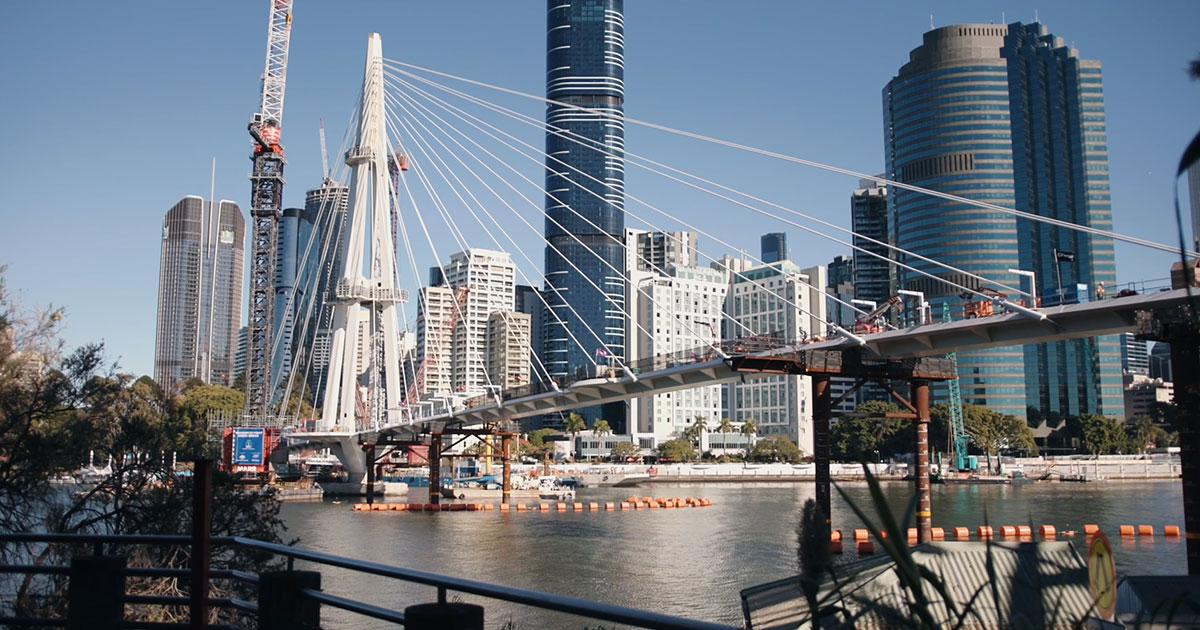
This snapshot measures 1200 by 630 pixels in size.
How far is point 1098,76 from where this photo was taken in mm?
191875

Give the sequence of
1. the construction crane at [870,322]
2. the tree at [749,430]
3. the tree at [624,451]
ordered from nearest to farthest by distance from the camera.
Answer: the construction crane at [870,322] < the tree at [624,451] < the tree at [749,430]

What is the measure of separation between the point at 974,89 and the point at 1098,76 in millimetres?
37394

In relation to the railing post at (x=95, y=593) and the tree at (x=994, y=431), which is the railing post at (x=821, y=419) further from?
the tree at (x=994, y=431)

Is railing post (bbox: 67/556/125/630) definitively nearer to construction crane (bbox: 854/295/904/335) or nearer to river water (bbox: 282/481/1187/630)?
river water (bbox: 282/481/1187/630)

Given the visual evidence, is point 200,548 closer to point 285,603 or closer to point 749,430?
→ point 285,603

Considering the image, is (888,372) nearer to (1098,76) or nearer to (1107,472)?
(1107,472)

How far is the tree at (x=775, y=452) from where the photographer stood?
531 feet

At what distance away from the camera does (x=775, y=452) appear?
163 metres

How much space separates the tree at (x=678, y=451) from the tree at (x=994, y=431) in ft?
150

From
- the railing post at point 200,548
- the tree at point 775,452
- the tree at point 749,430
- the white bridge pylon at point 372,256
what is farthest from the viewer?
the tree at point 749,430

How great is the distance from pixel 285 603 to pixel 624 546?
1741 inches

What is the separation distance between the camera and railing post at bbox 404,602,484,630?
4.79 metres

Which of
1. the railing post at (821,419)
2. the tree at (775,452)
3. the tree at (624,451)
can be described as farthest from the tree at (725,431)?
the railing post at (821,419)

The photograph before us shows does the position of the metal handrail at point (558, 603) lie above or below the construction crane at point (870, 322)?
below
